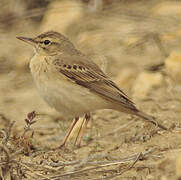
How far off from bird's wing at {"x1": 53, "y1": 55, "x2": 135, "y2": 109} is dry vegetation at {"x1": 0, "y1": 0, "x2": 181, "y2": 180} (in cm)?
50

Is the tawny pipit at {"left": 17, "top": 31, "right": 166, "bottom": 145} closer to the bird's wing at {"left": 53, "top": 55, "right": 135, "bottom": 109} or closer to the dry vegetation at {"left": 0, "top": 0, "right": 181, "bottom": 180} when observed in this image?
the bird's wing at {"left": 53, "top": 55, "right": 135, "bottom": 109}

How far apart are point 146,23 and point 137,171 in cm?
529

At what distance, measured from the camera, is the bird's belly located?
636 cm

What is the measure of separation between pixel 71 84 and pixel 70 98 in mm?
230

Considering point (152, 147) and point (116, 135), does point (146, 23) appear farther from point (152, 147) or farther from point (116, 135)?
point (152, 147)

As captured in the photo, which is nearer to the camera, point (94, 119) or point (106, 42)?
point (94, 119)

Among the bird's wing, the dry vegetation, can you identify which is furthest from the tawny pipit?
the dry vegetation

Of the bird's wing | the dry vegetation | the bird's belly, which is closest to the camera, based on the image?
the dry vegetation

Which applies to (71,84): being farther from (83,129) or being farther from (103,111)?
(103,111)

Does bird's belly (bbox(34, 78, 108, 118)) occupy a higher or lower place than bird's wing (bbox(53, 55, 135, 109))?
lower

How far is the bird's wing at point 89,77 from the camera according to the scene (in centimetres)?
663

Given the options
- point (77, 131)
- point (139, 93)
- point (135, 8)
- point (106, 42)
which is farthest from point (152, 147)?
point (135, 8)

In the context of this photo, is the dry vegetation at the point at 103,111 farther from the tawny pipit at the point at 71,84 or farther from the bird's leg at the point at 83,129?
the tawny pipit at the point at 71,84

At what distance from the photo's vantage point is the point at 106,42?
10.0m
